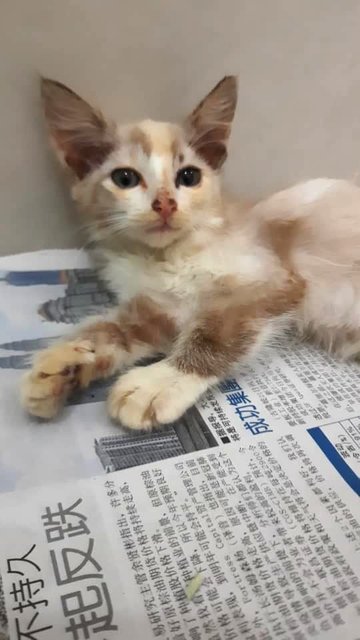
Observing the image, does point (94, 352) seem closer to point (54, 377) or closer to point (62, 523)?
point (54, 377)

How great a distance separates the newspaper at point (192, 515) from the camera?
1.99 ft

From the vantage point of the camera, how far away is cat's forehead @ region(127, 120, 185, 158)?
94 centimetres

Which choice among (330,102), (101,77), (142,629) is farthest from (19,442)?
(330,102)

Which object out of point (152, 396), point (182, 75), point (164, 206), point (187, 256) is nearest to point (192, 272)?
point (187, 256)

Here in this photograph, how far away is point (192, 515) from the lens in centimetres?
71

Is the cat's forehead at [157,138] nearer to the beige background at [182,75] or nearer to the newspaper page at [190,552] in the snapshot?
the beige background at [182,75]

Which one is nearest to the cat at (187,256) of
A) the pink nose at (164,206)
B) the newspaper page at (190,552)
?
the pink nose at (164,206)

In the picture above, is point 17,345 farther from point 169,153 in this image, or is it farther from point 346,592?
point 346,592

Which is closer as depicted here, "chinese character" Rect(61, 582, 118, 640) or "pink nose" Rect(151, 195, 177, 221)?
"chinese character" Rect(61, 582, 118, 640)

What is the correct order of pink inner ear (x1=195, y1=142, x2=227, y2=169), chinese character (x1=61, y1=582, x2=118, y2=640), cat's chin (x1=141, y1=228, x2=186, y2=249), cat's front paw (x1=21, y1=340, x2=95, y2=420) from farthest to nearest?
pink inner ear (x1=195, y1=142, x2=227, y2=169) → cat's chin (x1=141, y1=228, x2=186, y2=249) → cat's front paw (x1=21, y1=340, x2=95, y2=420) → chinese character (x1=61, y1=582, x2=118, y2=640)

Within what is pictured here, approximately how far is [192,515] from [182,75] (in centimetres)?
76

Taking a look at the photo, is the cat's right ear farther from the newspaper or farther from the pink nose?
the newspaper

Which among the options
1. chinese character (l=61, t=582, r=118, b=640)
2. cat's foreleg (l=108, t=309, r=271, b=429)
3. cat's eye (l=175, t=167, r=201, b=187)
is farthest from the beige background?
chinese character (l=61, t=582, r=118, b=640)

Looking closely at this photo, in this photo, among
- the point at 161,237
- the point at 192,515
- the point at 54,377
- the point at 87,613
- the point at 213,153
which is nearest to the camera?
the point at 87,613
